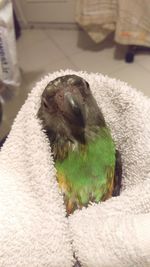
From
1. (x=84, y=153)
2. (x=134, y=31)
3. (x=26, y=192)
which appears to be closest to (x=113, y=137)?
(x=84, y=153)

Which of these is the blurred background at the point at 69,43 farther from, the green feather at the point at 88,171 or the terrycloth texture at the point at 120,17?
the green feather at the point at 88,171

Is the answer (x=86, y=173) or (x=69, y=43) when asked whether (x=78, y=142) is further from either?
(x=69, y=43)

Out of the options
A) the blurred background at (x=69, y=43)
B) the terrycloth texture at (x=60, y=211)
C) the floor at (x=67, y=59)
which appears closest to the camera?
the terrycloth texture at (x=60, y=211)

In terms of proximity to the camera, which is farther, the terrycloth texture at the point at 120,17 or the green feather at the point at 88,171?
the terrycloth texture at the point at 120,17

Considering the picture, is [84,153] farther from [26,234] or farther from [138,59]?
[138,59]

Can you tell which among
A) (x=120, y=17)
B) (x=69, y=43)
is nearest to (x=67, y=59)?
(x=69, y=43)

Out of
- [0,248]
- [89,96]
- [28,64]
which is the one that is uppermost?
[89,96]

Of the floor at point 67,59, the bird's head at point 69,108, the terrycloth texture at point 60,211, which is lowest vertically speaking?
the floor at point 67,59

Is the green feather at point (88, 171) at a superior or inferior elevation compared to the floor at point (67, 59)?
superior

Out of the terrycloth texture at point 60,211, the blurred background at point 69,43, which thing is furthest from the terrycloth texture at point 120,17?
the terrycloth texture at point 60,211

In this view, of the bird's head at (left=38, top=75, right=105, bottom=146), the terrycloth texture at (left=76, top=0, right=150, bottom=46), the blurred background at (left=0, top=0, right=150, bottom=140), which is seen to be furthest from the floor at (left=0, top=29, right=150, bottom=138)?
the bird's head at (left=38, top=75, right=105, bottom=146)
